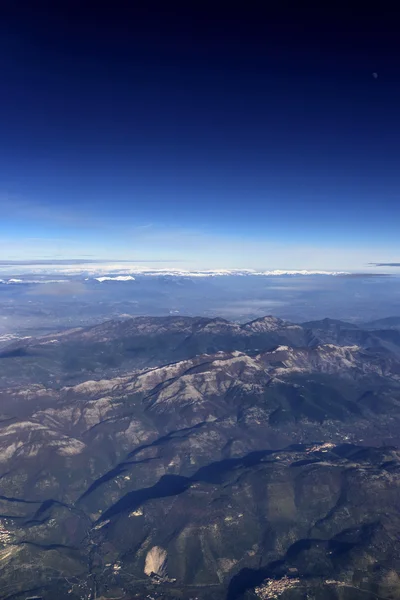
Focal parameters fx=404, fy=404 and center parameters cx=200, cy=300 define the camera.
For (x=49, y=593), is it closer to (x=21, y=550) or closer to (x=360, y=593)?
(x=21, y=550)

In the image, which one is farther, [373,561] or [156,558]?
[156,558]

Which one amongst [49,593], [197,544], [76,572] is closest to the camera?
[49,593]

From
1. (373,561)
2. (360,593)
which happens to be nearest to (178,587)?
(360,593)

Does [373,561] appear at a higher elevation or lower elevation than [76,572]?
higher

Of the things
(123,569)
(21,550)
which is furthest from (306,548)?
(21,550)

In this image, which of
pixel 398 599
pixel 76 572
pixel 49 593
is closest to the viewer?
pixel 398 599

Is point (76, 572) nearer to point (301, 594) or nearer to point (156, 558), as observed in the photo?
point (156, 558)

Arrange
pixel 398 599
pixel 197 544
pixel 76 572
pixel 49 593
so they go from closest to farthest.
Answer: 1. pixel 398 599
2. pixel 49 593
3. pixel 76 572
4. pixel 197 544

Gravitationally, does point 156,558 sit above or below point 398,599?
below

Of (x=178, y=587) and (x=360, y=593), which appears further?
(x=178, y=587)
